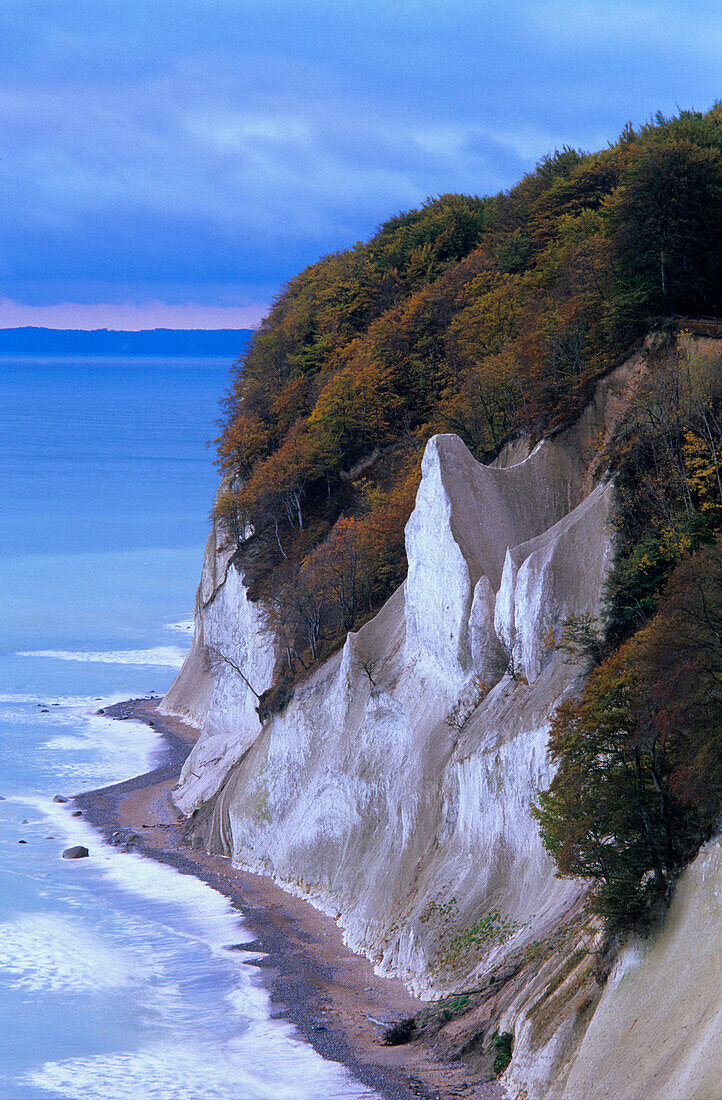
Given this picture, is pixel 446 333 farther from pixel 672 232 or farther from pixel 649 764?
pixel 649 764

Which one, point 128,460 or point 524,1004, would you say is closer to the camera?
point 524,1004

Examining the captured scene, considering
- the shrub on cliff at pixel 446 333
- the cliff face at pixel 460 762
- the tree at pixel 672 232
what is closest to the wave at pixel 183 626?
the shrub on cliff at pixel 446 333

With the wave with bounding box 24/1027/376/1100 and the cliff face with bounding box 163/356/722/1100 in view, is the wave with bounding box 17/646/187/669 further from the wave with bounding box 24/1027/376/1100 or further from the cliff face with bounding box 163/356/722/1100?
the wave with bounding box 24/1027/376/1100

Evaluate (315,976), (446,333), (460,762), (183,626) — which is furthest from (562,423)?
(183,626)

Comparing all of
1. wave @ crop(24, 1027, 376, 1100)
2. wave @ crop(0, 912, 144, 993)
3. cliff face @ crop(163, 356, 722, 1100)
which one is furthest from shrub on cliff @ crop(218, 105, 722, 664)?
wave @ crop(24, 1027, 376, 1100)

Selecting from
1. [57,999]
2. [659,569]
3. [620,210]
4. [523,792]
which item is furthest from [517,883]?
[620,210]

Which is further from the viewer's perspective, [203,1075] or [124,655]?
[124,655]

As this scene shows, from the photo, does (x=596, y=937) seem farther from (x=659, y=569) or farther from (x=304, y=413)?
(x=304, y=413)
